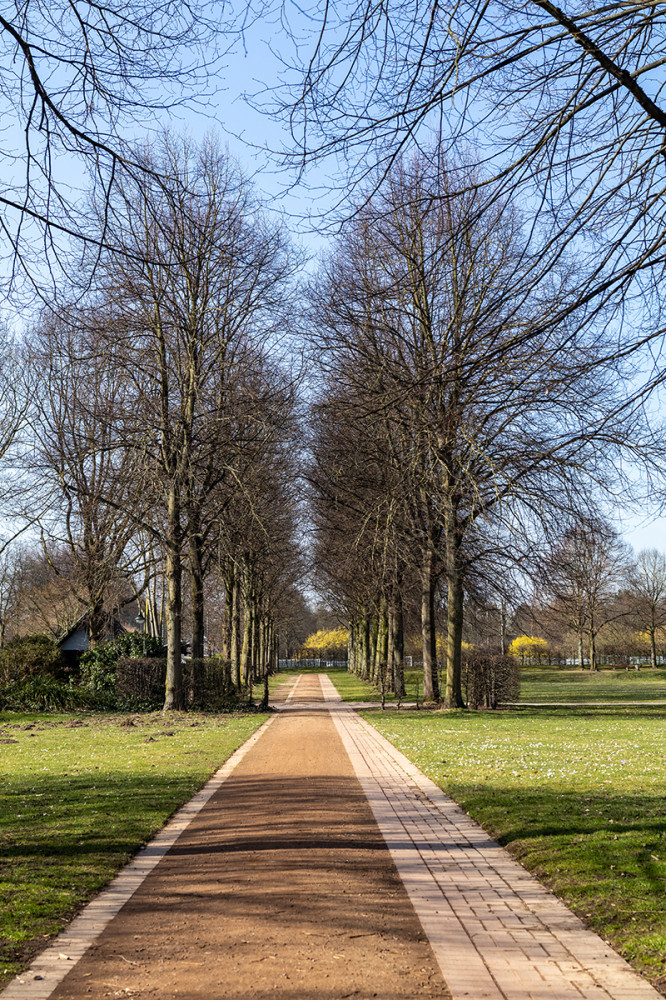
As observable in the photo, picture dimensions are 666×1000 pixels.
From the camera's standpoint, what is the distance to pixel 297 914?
5340mm

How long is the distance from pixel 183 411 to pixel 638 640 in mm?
64694

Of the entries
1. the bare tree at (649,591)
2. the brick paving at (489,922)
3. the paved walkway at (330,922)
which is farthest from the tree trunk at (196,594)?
the bare tree at (649,591)

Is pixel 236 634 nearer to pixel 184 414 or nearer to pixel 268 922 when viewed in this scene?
pixel 184 414

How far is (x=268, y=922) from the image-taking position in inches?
204

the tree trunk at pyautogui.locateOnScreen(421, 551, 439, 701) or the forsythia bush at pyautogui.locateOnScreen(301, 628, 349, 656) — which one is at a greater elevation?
the tree trunk at pyautogui.locateOnScreen(421, 551, 439, 701)

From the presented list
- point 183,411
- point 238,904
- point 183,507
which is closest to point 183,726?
point 183,507

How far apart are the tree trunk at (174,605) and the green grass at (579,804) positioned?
7004 mm

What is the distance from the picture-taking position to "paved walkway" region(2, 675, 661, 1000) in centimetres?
424

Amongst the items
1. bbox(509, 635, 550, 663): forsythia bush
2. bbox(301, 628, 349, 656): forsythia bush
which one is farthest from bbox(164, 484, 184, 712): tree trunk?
bbox(301, 628, 349, 656): forsythia bush

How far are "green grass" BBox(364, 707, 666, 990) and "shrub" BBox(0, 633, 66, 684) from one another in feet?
43.4

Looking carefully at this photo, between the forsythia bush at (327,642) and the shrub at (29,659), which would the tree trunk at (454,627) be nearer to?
the shrub at (29,659)

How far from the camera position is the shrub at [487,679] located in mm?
26219

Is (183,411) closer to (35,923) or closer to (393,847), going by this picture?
(393,847)

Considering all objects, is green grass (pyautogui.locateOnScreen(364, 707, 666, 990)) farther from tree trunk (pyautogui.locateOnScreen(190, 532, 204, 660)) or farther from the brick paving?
tree trunk (pyautogui.locateOnScreen(190, 532, 204, 660))
